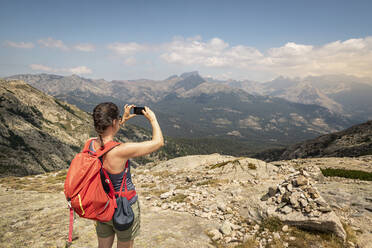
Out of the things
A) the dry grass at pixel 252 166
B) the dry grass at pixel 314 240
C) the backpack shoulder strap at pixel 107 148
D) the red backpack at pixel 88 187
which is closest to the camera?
the red backpack at pixel 88 187

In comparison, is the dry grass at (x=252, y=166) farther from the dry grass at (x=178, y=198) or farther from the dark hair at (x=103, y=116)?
the dark hair at (x=103, y=116)

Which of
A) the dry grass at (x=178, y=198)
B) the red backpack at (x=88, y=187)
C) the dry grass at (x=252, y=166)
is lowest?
the dry grass at (x=252, y=166)

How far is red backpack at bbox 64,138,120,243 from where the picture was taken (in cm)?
394

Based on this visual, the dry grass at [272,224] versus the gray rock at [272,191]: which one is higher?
the gray rock at [272,191]

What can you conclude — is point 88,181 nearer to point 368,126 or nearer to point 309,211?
point 309,211

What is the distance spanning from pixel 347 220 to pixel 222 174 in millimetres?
12900

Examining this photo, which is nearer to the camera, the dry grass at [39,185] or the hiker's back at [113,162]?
the hiker's back at [113,162]

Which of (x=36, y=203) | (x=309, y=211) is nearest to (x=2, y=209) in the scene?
(x=36, y=203)

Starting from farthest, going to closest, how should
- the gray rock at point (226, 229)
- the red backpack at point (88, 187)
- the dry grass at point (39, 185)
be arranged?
the dry grass at point (39, 185)
the gray rock at point (226, 229)
the red backpack at point (88, 187)

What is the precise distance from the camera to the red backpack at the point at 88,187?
3.94 metres

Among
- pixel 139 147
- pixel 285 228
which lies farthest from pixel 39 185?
pixel 285 228

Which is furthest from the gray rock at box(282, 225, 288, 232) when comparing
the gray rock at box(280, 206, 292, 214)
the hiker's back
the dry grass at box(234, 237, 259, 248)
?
the hiker's back

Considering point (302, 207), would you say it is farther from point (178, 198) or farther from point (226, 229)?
point (178, 198)

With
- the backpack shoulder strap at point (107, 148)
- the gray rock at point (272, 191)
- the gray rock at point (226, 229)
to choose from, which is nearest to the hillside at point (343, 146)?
the gray rock at point (272, 191)
